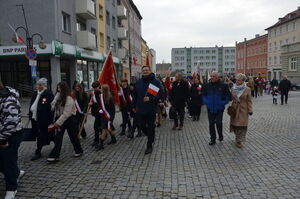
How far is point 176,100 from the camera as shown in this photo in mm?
9031

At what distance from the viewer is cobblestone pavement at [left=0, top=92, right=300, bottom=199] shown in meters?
4.06

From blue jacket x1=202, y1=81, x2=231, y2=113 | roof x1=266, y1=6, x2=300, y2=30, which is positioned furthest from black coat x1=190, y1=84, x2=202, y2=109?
roof x1=266, y1=6, x2=300, y2=30

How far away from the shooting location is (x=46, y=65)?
20.4 metres

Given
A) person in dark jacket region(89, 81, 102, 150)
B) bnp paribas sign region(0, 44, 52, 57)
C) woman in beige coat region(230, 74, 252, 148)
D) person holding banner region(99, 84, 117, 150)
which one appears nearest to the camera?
woman in beige coat region(230, 74, 252, 148)

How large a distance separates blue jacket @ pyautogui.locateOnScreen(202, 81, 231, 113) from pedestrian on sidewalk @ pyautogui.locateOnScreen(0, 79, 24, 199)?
4468mm

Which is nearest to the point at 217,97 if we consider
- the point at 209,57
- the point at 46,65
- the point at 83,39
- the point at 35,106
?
the point at 35,106

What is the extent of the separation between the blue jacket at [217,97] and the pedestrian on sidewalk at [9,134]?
4.47 metres

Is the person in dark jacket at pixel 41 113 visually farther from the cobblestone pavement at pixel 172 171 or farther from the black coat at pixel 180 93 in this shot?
the black coat at pixel 180 93

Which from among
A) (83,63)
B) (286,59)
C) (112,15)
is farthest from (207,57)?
(83,63)

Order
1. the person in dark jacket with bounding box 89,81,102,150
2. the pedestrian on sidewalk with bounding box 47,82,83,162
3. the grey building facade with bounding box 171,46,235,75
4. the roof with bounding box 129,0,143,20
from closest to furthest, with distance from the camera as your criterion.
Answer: the pedestrian on sidewalk with bounding box 47,82,83,162
the person in dark jacket with bounding box 89,81,102,150
the roof with bounding box 129,0,143,20
the grey building facade with bounding box 171,46,235,75

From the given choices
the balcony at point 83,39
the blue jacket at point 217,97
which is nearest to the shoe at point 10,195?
the blue jacket at point 217,97

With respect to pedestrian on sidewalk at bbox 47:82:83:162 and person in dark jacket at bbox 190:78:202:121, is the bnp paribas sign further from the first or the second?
pedestrian on sidewalk at bbox 47:82:83:162

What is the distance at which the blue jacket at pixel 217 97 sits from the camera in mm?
6715

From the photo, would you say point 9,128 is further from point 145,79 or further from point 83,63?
point 83,63
